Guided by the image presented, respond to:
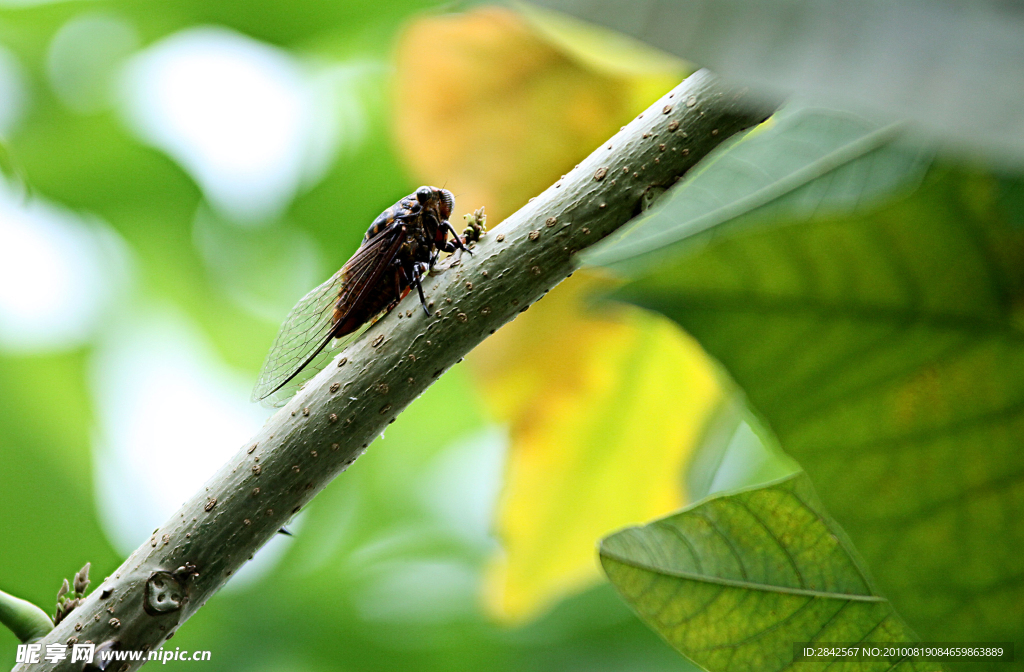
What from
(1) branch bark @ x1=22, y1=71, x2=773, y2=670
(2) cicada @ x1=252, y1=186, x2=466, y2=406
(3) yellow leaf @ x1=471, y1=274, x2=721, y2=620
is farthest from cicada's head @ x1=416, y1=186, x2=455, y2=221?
(3) yellow leaf @ x1=471, y1=274, x2=721, y2=620

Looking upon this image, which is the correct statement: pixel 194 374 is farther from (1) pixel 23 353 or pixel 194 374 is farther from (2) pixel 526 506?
(2) pixel 526 506

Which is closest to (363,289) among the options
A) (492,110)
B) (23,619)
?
(23,619)

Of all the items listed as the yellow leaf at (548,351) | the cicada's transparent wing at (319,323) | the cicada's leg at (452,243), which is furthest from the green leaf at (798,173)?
the yellow leaf at (548,351)

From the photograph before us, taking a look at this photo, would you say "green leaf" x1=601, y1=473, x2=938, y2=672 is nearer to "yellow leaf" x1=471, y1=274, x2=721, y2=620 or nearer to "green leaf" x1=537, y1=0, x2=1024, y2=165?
"green leaf" x1=537, y1=0, x2=1024, y2=165

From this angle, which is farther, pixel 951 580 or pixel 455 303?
pixel 455 303

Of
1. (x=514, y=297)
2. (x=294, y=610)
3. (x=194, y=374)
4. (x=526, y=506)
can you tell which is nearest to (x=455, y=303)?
(x=514, y=297)
